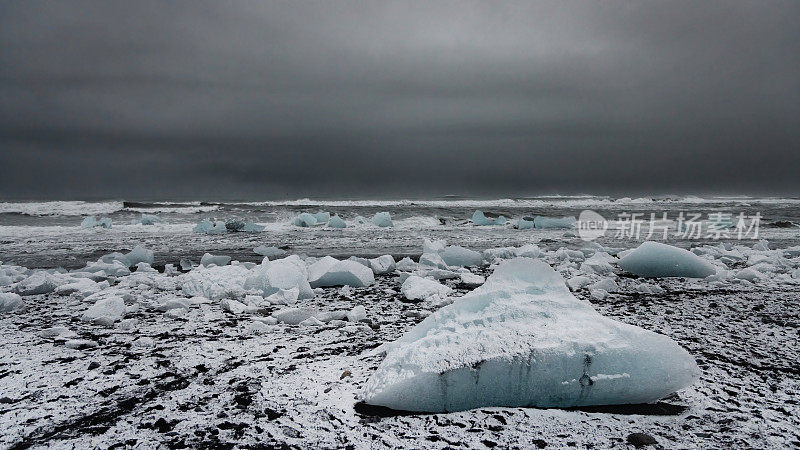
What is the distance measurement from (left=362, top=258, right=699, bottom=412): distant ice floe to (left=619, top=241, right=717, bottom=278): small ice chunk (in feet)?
9.47

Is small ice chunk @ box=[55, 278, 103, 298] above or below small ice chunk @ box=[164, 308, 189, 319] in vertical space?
below

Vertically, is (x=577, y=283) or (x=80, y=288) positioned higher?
(x=577, y=283)

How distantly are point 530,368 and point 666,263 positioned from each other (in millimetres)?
3309

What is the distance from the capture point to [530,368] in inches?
60.9

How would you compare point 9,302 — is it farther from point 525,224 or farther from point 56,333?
point 525,224

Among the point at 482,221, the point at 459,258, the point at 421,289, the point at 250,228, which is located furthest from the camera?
the point at 482,221

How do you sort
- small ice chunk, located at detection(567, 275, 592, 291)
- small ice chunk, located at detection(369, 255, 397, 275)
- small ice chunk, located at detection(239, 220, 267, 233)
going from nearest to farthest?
small ice chunk, located at detection(567, 275, 592, 291)
small ice chunk, located at detection(369, 255, 397, 275)
small ice chunk, located at detection(239, 220, 267, 233)

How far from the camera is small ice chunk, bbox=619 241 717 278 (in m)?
4.06

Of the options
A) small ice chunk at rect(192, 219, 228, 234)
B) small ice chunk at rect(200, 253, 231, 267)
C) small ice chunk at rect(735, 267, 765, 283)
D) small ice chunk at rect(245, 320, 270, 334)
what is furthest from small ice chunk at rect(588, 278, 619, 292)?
small ice chunk at rect(192, 219, 228, 234)

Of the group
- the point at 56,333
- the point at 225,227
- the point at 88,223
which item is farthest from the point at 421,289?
the point at 88,223

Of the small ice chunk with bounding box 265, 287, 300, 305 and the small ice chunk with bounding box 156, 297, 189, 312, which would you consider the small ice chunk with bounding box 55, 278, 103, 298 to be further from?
the small ice chunk with bounding box 265, 287, 300, 305

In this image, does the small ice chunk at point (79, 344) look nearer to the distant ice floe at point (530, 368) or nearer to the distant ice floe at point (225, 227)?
the distant ice floe at point (530, 368)

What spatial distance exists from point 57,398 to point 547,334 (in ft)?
5.88

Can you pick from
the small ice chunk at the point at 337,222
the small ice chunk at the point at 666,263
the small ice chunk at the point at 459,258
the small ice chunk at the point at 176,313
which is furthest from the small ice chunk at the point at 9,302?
the small ice chunk at the point at 337,222
